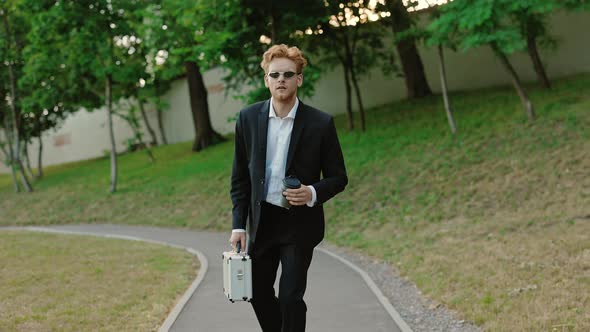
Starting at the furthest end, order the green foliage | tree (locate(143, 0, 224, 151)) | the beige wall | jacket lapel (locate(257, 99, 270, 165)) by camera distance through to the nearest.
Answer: the beige wall
tree (locate(143, 0, 224, 151))
the green foliage
jacket lapel (locate(257, 99, 270, 165))

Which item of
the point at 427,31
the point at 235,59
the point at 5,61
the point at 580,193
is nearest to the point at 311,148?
the point at 580,193

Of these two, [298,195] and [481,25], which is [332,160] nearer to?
[298,195]

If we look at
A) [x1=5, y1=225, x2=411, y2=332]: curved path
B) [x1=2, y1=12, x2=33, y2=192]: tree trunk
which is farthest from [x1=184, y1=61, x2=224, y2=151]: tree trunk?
[x1=5, y1=225, x2=411, y2=332]: curved path

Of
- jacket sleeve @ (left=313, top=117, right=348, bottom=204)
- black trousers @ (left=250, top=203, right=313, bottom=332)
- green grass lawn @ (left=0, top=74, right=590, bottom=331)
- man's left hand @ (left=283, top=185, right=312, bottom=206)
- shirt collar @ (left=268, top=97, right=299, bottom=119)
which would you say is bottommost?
green grass lawn @ (left=0, top=74, right=590, bottom=331)

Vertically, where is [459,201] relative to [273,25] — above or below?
below

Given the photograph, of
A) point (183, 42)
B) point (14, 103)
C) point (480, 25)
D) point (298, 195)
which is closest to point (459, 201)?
point (480, 25)

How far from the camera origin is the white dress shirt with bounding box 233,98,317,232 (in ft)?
14.9

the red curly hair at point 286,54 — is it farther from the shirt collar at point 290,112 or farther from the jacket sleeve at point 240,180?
the jacket sleeve at point 240,180

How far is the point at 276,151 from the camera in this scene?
4605 mm

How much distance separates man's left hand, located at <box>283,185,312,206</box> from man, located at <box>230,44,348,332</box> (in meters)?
0.11

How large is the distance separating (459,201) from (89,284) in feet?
27.1

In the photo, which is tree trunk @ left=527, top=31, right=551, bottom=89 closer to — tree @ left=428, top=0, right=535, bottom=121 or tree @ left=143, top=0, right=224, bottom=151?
tree @ left=428, top=0, right=535, bottom=121

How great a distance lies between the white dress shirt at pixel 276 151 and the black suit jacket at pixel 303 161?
0.04 meters

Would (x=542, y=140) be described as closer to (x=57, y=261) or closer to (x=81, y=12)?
(x=57, y=261)
